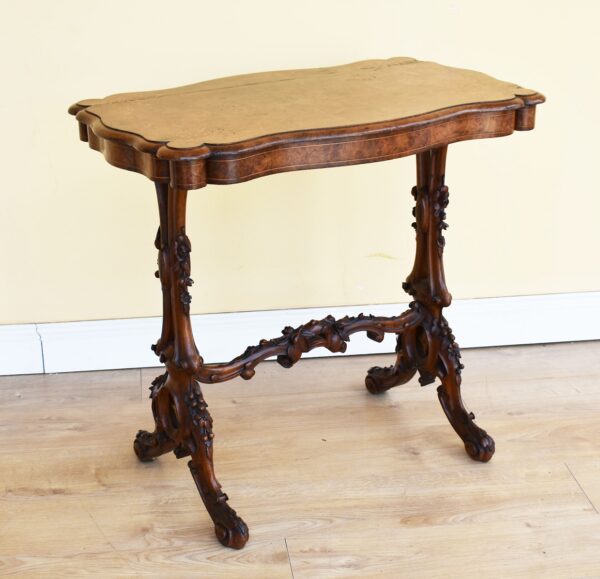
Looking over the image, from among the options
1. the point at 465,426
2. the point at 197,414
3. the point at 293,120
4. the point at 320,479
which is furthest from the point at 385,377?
the point at 293,120

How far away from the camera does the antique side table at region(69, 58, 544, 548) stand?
6.10 ft

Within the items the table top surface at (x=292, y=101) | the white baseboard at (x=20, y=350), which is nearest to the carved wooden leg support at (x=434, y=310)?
the table top surface at (x=292, y=101)

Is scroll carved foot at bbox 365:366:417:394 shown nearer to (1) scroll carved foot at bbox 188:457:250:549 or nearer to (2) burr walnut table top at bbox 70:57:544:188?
(1) scroll carved foot at bbox 188:457:250:549

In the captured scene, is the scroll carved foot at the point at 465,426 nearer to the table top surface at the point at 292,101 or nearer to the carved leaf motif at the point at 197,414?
the carved leaf motif at the point at 197,414

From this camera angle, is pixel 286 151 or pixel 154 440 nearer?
pixel 286 151

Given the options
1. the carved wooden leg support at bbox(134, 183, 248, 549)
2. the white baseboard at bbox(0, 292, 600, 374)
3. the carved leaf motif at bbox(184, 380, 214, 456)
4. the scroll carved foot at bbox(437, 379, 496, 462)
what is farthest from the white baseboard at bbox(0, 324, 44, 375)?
the scroll carved foot at bbox(437, 379, 496, 462)

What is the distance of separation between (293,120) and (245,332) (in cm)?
121

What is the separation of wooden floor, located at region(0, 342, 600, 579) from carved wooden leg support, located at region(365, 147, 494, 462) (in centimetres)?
8

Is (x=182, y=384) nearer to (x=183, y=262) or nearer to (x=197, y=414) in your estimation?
(x=197, y=414)

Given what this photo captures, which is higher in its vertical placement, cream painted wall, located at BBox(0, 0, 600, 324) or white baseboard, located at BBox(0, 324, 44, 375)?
cream painted wall, located at BBox(0, 0, 600, 324)

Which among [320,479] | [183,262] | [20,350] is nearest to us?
[183,262]

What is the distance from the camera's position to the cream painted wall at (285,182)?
274 cm

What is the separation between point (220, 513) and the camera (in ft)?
7.31

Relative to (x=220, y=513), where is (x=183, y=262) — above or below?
above
